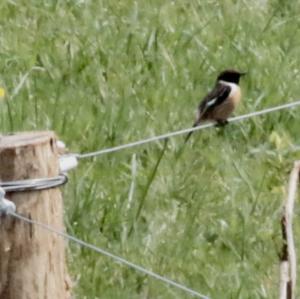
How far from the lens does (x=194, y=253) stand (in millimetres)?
5789

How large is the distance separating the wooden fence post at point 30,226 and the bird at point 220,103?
291cm

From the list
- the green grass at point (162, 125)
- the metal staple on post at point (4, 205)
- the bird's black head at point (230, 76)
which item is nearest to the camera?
the metal staple on post at point (4, 205)

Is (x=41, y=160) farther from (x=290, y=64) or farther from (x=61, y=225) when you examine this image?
(x=290, y=64)

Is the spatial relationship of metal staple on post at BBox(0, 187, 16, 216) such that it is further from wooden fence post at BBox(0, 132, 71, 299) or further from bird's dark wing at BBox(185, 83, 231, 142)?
bird's dark wing at BBox(185, 83, 231, 142)

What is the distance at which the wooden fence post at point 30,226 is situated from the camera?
353 cm

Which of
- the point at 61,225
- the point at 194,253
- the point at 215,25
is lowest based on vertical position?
the point at 194,253

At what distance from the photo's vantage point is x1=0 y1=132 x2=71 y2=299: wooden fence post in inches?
139

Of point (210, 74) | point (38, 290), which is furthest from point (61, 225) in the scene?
point (210, 74)

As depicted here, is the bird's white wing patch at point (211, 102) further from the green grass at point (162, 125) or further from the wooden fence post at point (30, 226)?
the wooden fence post at point (30, 226)

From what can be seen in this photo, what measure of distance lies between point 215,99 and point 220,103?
29 millimetres

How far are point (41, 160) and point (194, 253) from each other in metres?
2.30

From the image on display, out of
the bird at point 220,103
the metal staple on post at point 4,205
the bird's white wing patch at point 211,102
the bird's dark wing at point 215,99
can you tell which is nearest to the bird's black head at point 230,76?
the bird at point 220,103

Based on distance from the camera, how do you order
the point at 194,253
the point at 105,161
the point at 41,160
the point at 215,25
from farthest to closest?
the point at 215,25 < the point at 105,161 < the point at 194,253 < the point at 41,160

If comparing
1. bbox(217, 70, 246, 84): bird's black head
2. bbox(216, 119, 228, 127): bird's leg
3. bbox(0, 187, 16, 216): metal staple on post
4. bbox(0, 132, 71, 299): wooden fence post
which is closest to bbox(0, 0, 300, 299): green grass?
bbox(216, 119, 228, 127): bird's leg
